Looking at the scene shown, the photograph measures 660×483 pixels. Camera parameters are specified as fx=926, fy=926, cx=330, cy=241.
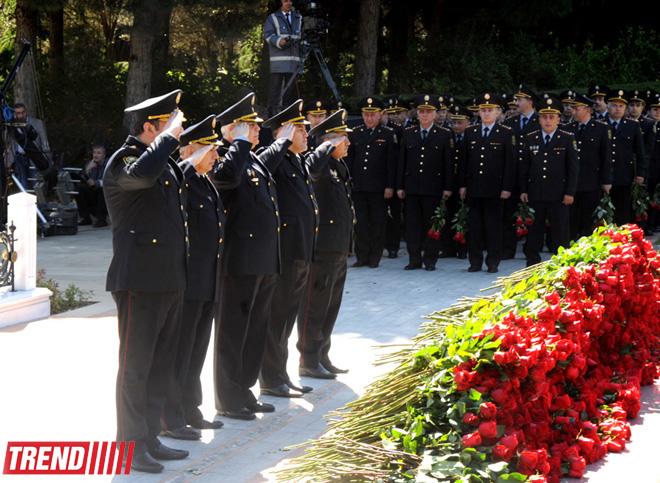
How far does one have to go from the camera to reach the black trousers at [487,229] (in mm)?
12305

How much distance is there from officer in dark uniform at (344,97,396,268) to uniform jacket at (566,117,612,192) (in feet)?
8.58

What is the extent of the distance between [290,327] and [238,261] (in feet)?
3.30

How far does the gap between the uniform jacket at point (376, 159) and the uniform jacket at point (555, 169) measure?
1926mm

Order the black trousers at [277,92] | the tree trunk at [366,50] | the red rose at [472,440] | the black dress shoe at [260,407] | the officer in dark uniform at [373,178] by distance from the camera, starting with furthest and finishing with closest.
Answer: the tree trunk at [366,50], the black trousers at [277,92], the officer in dark uniform at [373,178], the black dress shoe at [260,407], the red rose at [472,440]

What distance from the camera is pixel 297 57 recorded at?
15812 millimetres

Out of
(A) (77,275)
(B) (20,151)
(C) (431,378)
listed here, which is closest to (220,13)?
(B) (20,151)

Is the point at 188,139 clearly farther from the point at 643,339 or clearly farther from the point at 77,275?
the point at 77,275

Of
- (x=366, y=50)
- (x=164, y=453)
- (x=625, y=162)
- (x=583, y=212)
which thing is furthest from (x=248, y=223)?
(x=366, y=50)

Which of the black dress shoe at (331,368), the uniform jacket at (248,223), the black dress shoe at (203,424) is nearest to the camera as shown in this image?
the black dress shoe at (203,424)

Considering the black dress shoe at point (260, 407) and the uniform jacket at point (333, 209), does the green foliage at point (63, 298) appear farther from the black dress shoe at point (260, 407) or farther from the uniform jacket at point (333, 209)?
the black dress shoe at point (260, 407)

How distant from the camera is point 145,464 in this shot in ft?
16.7

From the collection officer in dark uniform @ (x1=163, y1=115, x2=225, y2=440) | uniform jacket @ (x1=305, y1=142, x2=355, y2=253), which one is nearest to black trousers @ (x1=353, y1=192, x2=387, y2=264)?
uniform jacket @ (x1=305, y1=142, x2=355, y2=253)

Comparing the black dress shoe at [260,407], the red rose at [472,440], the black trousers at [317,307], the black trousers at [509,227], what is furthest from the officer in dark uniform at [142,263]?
the black trousers at [509,227]

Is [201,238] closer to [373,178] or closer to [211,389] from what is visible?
[211,389]
